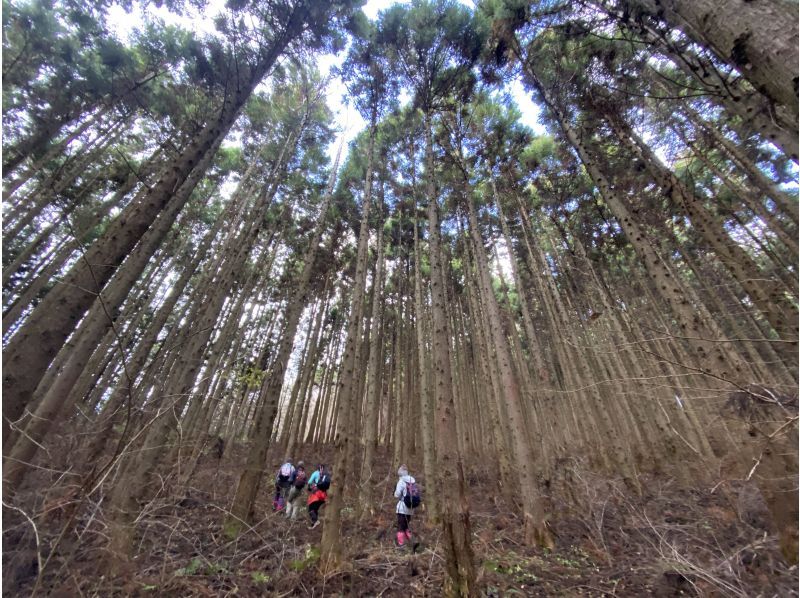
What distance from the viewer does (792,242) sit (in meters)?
6.24

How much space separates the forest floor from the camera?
3270mm

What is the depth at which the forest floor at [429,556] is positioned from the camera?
129 inches

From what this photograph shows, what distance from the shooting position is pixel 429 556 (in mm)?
5184

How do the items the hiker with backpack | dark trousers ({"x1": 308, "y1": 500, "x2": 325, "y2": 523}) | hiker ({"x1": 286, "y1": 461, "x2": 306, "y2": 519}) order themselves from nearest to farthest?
the hiker with backpack
dark trousers ({"x1": 308, "y1": 500, "x2": 325, "y2": 523})
hiker ({"x1": 286, "y1": 461, "x2": 306, "y2": 519})

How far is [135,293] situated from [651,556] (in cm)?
1791

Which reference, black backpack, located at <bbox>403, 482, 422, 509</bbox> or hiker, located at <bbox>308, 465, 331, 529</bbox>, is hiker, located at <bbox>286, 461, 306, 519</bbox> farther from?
black backpack, located at <bbox>403, 482, 422, 509</bbox>

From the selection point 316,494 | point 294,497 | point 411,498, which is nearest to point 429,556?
point 411,498

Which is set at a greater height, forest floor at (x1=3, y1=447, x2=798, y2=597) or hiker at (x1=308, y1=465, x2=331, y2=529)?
hiker at (x1=308, y1=465, x2=331, y2=529)

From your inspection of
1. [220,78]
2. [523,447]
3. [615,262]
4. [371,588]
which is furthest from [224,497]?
[615,262]

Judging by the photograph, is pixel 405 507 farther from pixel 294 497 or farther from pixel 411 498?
pixel 294 497

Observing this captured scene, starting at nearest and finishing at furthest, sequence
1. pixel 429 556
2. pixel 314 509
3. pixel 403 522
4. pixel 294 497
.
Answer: pixel 429 556 < pixel 403 522 < pixel 314 509 < pixel 294 497

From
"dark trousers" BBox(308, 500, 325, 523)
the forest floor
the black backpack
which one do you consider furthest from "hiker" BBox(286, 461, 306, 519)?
the black backpack

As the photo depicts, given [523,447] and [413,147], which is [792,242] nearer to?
[523,447]

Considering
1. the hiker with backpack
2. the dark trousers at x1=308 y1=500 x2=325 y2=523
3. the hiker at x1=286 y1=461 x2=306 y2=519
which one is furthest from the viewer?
the hiker at x1=286 y1=461 x2=306 y2=519
